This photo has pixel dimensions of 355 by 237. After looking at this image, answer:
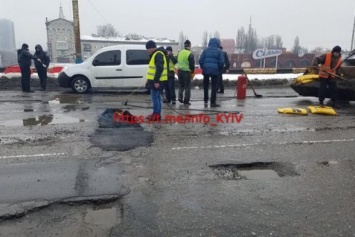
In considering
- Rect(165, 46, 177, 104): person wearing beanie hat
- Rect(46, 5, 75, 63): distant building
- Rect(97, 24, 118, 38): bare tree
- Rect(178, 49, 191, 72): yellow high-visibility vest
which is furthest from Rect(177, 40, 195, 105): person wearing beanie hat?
Rect(97, 24, 118, 38): bare tree

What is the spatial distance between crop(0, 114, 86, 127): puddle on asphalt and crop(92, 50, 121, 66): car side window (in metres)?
4.45

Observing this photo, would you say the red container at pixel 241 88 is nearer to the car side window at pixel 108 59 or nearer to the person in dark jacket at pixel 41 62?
the car side window at pixel 108 59

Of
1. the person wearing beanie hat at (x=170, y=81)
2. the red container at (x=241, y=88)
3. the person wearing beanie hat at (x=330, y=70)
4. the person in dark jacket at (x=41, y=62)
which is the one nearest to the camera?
the person wearing beanie hat at (x=330, y=70)

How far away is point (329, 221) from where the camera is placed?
3193mm

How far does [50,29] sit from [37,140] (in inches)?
2975

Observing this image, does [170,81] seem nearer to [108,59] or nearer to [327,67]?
[108,59]

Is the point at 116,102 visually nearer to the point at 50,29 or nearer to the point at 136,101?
the point at 136,101

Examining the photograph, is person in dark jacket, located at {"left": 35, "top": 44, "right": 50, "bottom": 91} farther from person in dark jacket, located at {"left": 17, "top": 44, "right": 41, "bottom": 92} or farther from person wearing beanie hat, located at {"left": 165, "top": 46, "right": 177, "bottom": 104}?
person wearing beanie hat, located at {"left": 165, "top": 46, "right": 177, "bottom": 104}

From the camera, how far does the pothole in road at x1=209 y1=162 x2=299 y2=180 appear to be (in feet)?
14.2

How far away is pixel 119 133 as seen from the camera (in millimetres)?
6219

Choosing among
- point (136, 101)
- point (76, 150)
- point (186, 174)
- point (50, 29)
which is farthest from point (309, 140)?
point (50, 29)

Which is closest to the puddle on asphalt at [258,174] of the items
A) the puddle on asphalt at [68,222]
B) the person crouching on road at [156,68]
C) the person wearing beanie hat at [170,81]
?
the puddle on asphalt at [68,222]

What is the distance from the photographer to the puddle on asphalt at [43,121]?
7070 millimetres

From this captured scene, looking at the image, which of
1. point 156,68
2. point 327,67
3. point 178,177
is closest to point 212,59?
point 156,68
